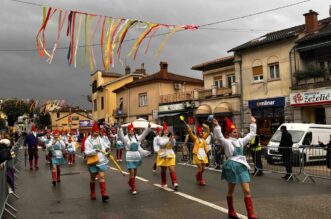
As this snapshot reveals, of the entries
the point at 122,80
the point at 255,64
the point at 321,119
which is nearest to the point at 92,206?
the point at 321,119

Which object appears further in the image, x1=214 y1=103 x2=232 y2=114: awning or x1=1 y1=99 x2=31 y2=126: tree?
x1=1 y1=99 x2=31 y2=126: tree

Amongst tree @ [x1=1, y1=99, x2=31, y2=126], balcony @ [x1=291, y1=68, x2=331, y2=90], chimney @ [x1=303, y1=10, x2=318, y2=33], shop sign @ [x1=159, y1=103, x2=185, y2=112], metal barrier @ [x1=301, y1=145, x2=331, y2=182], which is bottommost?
metal barrier @ [x1=301, y1=145, x2=331, y2=182]

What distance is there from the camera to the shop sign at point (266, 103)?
27.0 metres

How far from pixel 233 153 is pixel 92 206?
11.3ft

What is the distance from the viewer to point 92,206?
29.9ft

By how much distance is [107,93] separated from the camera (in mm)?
56906

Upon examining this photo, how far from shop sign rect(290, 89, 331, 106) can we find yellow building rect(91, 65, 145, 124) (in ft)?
103

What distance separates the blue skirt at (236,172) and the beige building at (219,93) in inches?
908

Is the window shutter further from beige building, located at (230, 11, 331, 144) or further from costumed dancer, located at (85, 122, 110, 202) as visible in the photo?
costumed dancer, located at (85, 122, 110, 202)

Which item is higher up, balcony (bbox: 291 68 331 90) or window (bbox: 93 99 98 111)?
window (bbox: 93 99 98 111)

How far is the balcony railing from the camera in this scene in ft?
124

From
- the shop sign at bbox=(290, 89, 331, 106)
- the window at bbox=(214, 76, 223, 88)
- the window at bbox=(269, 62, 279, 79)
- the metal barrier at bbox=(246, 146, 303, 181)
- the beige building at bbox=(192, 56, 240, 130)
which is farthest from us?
the window at bbox=(214, 76, 223, 88)

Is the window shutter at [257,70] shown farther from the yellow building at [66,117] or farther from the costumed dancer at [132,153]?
the yellow building at [66,117]

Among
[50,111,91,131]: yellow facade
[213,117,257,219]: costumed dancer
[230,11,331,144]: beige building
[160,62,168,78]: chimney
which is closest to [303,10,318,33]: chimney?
[230,11,331,144]: beige building
